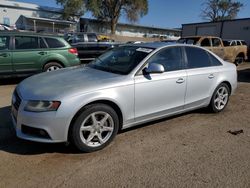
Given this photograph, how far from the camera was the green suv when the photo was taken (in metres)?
7.22

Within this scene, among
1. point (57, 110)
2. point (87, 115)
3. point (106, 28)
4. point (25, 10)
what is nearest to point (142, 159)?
point (87, 115)

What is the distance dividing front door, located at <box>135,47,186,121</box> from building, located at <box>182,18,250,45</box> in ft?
75.7

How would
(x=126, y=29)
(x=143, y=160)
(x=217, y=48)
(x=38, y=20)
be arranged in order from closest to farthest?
(x=143, y=160) < (x=217, y=48) < (x=38, y=20) < (x=126, y=29)

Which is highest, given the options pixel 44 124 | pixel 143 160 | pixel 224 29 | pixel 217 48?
pixel 224 29

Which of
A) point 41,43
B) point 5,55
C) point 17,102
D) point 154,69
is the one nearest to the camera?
point 17,102

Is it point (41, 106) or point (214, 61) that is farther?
point (214, 61)

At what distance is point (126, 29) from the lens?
2327 inches

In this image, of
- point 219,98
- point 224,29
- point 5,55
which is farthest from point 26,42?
point 224,29

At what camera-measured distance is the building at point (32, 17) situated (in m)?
40.4

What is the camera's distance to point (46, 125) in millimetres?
3092

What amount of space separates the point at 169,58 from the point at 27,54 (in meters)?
4.94

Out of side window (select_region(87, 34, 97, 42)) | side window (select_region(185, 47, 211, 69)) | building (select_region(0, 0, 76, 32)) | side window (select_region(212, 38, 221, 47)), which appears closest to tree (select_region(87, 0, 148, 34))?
building (select_region(0, 0, 76, 32))

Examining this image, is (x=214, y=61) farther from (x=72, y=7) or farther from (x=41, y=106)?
(x=72, y=7)

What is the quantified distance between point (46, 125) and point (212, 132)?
2.79 metres
